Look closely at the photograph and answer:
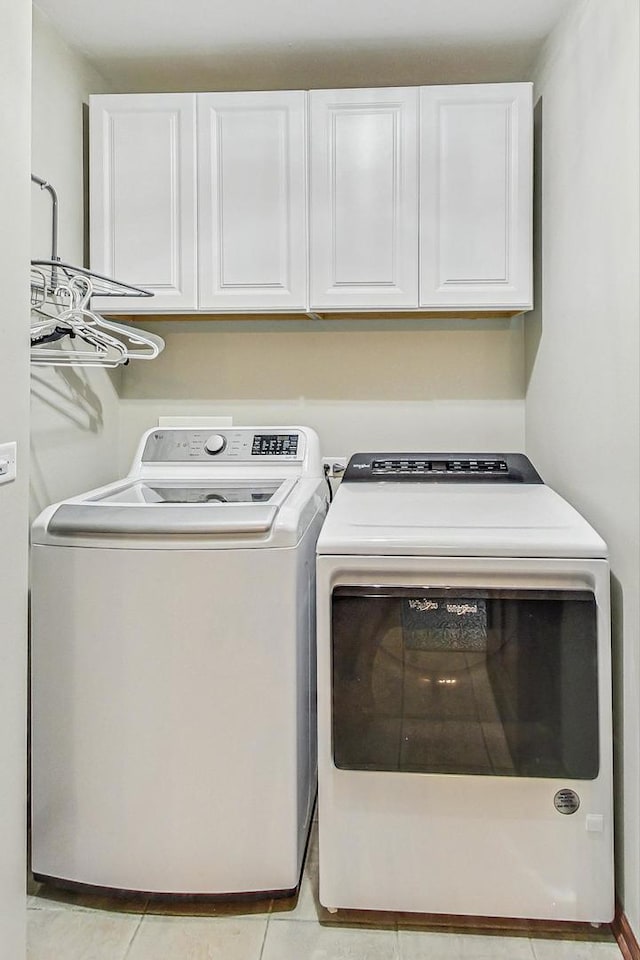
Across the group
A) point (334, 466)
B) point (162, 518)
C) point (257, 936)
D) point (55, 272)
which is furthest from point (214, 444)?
point (257, 936)

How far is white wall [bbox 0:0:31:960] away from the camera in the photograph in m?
1.41

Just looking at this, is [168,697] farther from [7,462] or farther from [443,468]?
[443,468]

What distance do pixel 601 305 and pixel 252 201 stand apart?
116cm

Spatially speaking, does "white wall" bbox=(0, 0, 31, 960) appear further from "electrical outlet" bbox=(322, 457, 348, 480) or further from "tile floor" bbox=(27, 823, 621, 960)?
"electrical outlet" bbox=(322, 457, 348, 480)

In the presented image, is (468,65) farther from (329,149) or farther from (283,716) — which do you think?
(283,716)

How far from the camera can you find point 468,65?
247cm

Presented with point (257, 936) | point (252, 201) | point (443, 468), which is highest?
point (252, 201)

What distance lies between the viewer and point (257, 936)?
5.67 feet

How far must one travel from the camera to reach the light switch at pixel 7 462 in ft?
4.60

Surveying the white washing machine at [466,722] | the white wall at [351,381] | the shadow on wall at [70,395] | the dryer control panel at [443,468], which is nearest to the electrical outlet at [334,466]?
the white wall at [351,381]

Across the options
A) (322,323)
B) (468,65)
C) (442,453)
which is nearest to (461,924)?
(442,453)

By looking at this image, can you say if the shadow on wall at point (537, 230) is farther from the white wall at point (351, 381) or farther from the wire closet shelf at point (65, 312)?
the wire closet shelf at point (65, 312)

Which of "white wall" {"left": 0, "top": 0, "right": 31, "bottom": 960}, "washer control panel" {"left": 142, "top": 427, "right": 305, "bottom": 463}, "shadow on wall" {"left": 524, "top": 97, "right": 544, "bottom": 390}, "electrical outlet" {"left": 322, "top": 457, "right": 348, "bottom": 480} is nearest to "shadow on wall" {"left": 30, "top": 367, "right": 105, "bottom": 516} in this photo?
"washer control panel" {"left": 142, "top": 427, "right": 305, "bottom": 463}

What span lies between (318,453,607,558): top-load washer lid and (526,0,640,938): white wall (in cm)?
11
